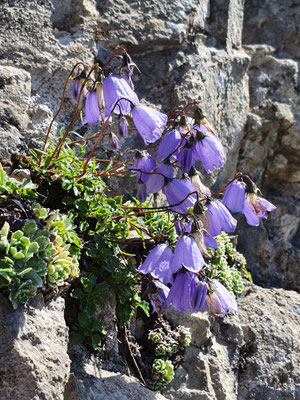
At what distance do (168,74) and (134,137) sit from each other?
0.52m

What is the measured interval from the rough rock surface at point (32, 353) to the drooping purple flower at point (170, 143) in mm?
909

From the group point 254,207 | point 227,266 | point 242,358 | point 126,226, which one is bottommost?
point 242,358

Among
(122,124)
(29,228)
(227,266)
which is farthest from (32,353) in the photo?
(227,266)

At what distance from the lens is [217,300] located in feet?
7.94

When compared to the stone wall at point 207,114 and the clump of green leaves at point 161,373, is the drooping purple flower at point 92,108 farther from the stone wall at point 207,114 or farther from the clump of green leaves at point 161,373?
the clump of green leaves at point 161,373

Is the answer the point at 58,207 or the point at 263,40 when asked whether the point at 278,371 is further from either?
the point at 263,40

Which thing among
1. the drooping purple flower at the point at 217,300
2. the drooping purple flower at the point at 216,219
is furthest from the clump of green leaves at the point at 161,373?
the drooping purple flower at the point at 216,219

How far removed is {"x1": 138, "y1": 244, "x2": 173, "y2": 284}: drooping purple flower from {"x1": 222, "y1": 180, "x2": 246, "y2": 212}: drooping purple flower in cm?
36

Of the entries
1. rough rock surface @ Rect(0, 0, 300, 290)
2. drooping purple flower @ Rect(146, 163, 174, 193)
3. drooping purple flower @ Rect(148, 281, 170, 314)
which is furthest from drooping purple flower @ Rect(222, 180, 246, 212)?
rough rock surface @ Rect(0, 0, 300, 290)

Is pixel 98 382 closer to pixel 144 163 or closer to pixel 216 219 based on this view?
pixel 216 219

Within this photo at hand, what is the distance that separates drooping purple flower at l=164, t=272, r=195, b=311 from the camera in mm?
2355

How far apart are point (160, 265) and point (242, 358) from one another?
1.08 metres

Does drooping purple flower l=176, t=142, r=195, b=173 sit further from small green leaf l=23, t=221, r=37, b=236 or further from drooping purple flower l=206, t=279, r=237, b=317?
small green leaf l=23, t=221, r=37, b=236

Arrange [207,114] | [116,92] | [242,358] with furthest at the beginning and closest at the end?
1. [207,114]
2. [242,358]
3. [116,92]
